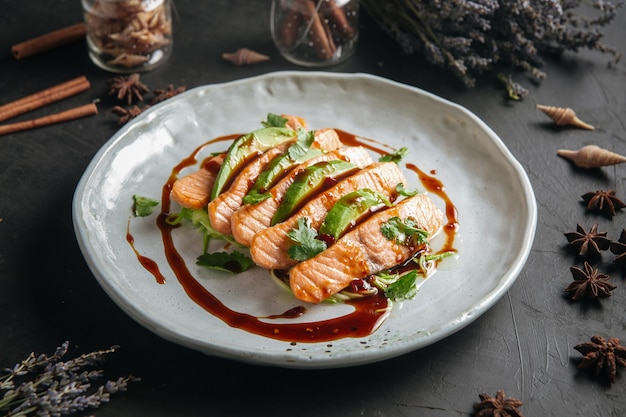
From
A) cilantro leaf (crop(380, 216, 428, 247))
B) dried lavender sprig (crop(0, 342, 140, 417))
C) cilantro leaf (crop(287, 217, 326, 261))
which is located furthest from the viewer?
cilantro leaf (crop(380, 216, 428, 247))

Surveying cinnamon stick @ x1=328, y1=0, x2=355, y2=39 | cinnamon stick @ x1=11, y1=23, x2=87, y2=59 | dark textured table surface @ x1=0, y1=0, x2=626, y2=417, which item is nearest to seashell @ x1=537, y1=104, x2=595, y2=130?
dark textured table surface @ x1=0, y1=0, x2=626, y2=417

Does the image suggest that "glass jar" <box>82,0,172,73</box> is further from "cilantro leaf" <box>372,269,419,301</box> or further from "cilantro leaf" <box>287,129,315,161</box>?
"cilantro leaf" <box>372,269,419,301</box>

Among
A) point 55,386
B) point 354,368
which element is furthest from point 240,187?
point 55,386

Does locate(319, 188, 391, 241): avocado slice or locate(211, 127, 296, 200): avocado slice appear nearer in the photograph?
locate(319, 188, 391, 241): avocado slice

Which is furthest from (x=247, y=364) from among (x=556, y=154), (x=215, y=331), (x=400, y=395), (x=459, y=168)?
(x=556, y=154)

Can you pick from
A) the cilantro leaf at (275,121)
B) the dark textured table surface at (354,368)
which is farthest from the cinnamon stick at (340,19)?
A: the cilantro leaf at (275,121)

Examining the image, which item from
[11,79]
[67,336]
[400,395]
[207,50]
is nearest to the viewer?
[400,395]

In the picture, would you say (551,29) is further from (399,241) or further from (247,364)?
(247,364)
